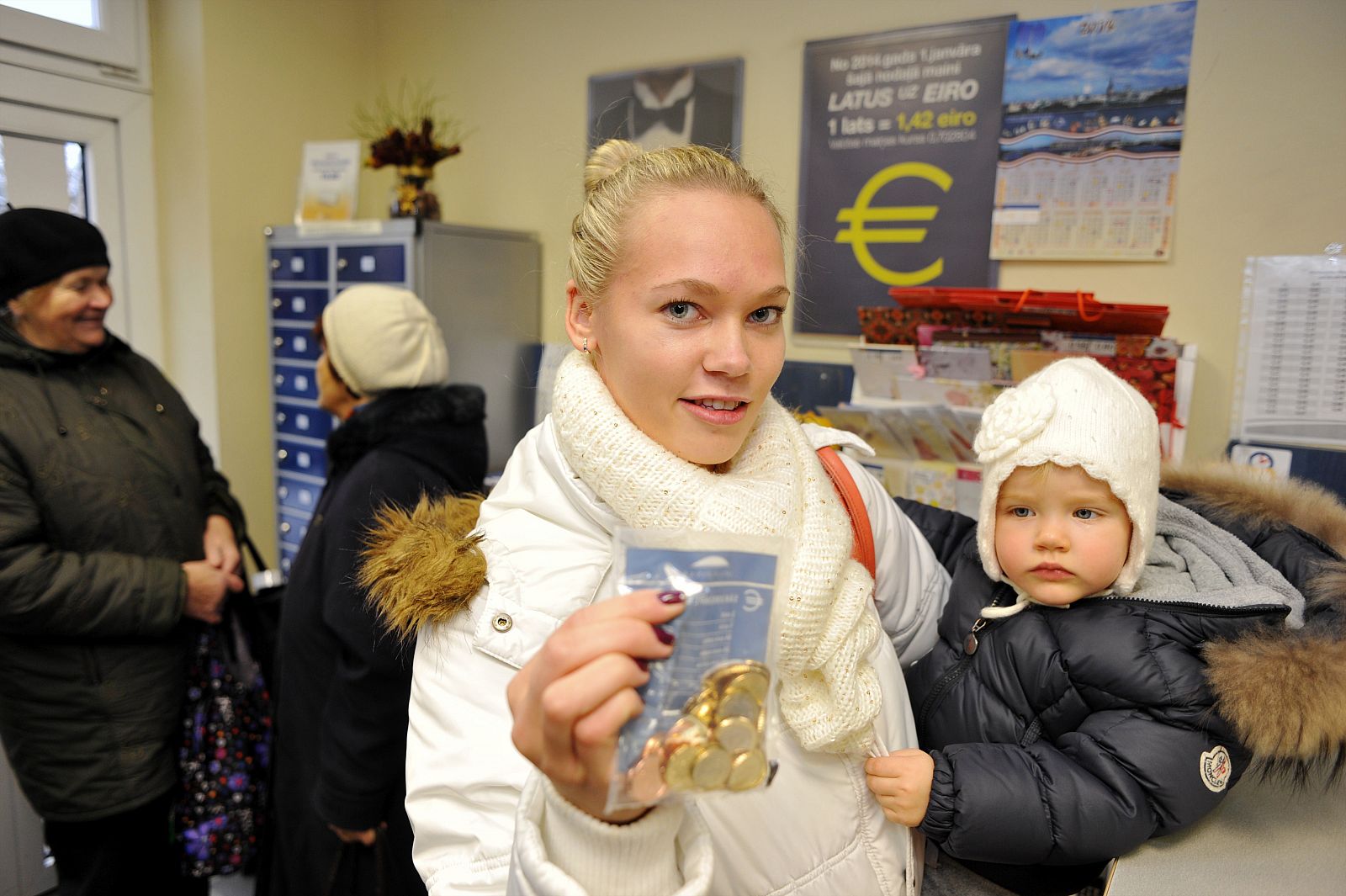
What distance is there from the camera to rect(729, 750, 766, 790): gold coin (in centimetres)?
55

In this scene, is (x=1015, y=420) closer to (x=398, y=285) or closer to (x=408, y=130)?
(x=398, y=285)

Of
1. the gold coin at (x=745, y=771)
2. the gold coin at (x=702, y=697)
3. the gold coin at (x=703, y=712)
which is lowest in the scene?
the gold coin at (x=745, y=771)

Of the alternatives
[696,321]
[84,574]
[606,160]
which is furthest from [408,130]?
[696,321]

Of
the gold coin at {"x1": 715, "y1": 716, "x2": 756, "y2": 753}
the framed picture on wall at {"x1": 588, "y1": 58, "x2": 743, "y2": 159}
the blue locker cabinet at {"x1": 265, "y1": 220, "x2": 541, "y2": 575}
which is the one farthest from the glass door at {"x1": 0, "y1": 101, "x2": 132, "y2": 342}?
the gold coin at {"x1": 715, "y1": 716, "x2": 756, "y2": 753}

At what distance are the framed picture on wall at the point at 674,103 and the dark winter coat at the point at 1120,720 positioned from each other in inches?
90.0

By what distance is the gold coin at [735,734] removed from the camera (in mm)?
553

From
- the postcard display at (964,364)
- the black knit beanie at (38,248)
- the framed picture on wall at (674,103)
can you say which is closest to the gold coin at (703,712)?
the postcard display at (964,364)

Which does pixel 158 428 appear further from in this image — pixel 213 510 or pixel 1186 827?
pixel 1186 827

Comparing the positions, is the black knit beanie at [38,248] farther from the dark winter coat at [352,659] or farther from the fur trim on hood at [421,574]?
the fur trim on hood at [421,574]

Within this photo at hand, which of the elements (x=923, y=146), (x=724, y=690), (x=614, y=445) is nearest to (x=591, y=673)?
(x=724, y=690)

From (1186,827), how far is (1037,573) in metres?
0.33

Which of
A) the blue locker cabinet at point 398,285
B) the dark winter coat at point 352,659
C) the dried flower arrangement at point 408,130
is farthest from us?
the dried flower arrangement at point 408,130

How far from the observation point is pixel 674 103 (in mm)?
3061

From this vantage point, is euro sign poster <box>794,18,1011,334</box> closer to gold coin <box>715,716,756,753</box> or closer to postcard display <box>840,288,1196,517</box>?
postcard display <box>840,288,1196,517</box>
